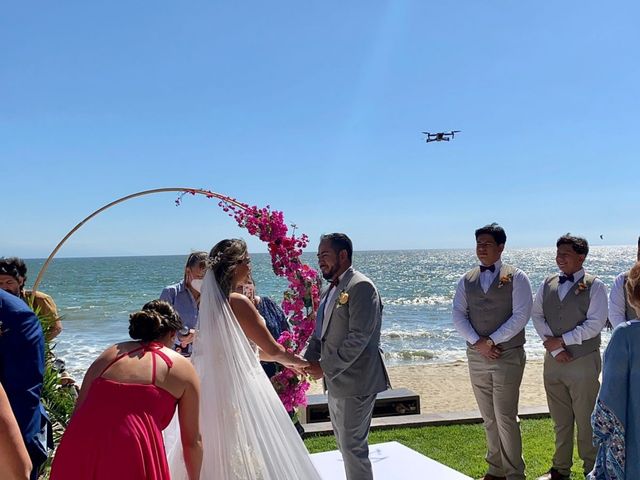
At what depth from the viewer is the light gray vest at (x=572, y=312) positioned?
5.19 meters

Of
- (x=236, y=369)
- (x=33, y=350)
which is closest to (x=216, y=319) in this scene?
(x=236, y=369)

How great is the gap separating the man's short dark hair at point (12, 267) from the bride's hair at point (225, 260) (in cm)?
155

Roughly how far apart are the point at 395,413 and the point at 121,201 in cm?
466

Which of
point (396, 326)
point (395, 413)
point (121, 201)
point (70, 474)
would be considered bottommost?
point (396, 326)

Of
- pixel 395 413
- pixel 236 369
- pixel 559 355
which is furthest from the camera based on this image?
pixel 395 413

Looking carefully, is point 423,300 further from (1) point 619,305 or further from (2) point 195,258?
(2) point 195,258

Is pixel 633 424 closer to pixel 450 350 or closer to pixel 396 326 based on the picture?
pixel 450 350

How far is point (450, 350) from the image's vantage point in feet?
74.3

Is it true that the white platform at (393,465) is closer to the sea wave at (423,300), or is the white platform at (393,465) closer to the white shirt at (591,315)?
the white shirt at (591,315)

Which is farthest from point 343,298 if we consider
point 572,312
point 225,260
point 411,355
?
point 411,355

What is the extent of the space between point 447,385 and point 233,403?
11982 millimetres

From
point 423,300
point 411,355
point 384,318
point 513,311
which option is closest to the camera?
point 513,311

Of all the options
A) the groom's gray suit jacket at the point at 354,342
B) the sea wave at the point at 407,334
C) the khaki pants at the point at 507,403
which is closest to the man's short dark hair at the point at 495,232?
the khaki pants at the point at 507,403

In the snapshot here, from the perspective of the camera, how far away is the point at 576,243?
531 centimetres
